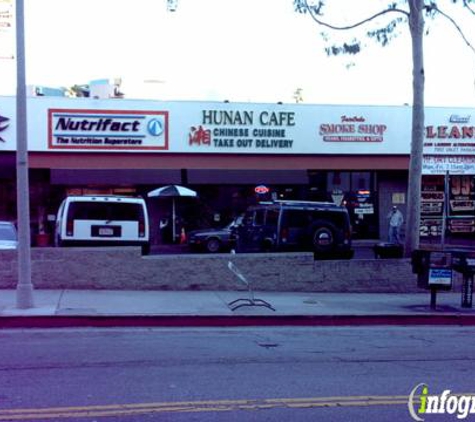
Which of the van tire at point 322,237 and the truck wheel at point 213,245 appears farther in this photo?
the truck wheel at point 213,245

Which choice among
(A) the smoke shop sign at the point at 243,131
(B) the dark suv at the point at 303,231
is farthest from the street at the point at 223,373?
(A) the smoke shop sign at the point at 243,131

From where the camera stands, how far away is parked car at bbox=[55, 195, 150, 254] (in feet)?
63.8

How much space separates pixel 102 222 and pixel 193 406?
14041 mm

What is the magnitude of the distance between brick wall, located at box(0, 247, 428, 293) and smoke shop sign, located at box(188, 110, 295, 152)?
13643 millimetres

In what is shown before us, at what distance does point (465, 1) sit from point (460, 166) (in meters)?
15.4

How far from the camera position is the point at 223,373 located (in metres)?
7.76

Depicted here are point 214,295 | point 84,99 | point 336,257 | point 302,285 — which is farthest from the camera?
point 84,99

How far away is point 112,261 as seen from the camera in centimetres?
1455

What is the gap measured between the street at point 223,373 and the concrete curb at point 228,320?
38cm

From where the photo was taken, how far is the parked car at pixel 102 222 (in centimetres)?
1945

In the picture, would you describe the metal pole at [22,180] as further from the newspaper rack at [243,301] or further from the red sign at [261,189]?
the red sign at [261,189]

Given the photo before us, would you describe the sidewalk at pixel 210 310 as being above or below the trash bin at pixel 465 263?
below

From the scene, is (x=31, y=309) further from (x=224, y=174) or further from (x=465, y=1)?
(x=224, y=174)

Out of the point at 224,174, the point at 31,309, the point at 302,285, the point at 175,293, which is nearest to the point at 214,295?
the point at 175,293
